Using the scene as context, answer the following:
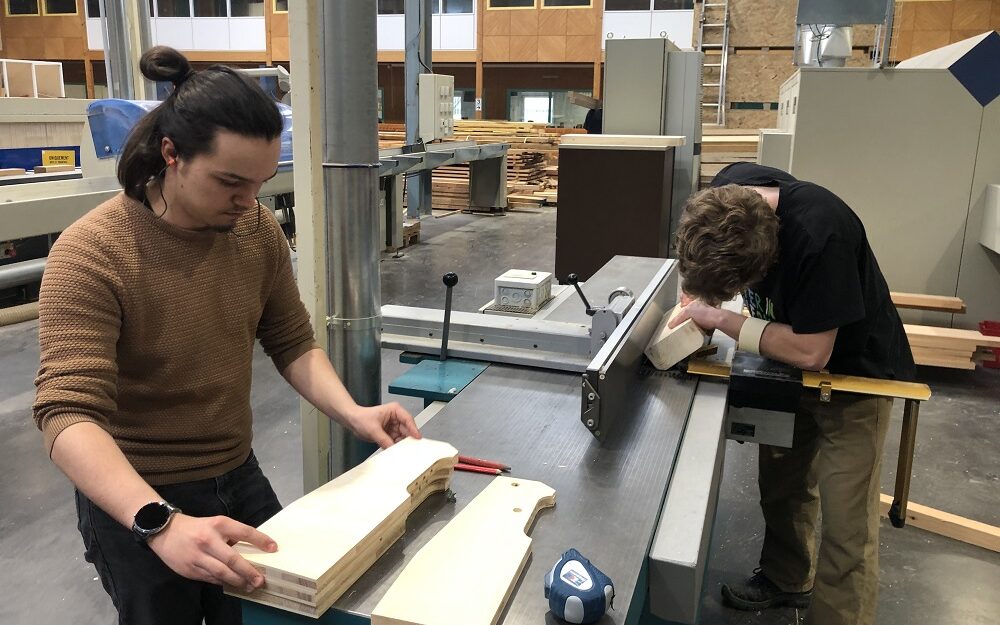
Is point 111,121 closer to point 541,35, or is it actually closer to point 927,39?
point 927,39

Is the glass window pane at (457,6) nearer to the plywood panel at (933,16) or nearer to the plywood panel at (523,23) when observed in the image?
the plywood panel at (523,23)

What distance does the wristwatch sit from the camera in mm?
935

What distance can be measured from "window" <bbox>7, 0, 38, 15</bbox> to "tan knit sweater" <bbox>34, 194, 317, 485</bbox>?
15.6m

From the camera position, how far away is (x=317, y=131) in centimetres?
183

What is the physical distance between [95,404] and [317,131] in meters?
1.00

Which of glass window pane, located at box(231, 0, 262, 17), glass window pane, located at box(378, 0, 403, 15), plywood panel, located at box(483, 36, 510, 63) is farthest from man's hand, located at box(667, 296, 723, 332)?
glass window pane, located at box(231, 0, 262, 17)

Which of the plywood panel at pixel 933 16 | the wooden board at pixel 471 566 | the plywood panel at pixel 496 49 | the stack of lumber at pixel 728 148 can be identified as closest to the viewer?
the wooden board at pixel 471 566

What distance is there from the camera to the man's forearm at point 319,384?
1.42m

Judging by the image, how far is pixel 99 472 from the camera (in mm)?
975

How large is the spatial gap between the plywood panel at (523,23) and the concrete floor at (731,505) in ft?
29.6

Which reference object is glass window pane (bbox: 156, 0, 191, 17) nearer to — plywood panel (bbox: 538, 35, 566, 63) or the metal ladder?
plywood panel (bbox: 538, 35, 566, 63)

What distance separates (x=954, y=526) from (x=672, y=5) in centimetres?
1012

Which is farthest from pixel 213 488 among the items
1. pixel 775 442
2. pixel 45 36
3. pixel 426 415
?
pixel 45 36

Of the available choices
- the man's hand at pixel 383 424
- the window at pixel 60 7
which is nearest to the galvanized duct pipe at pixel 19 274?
the man's hand at pixel 383 424
